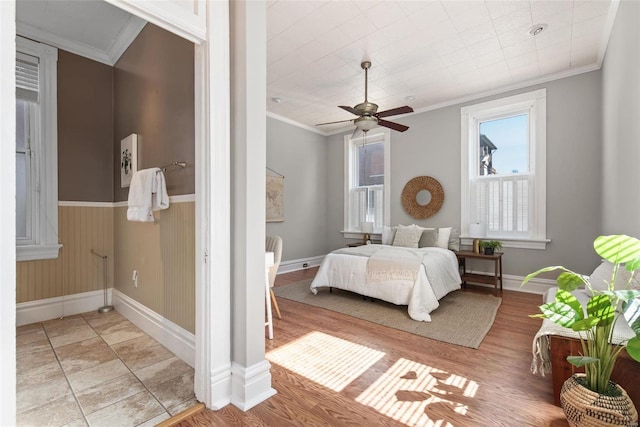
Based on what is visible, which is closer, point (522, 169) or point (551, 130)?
point (551, 130)

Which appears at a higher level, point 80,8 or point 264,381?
point 80,8

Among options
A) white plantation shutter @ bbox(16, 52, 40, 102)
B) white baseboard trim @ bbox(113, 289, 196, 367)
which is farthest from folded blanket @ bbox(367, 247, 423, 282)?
white plantation shutter @ bbox(16, 52, 40, 102)

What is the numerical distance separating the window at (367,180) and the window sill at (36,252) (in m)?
4.54

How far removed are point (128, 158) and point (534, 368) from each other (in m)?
3.71

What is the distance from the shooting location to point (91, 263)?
128 inches

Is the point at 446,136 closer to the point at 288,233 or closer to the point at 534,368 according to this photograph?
the point at 288,233

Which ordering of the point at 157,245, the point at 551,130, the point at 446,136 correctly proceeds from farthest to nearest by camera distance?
1. the point at 446,136
2. the point at 551,130
3. the point at 157,245

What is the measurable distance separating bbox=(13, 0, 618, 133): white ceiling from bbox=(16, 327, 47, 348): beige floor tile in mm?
2817

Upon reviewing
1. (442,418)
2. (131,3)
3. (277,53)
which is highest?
(277,53)

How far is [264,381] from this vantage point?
1762mm

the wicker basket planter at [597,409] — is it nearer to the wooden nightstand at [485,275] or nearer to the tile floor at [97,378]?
the tile floor at [97,378]

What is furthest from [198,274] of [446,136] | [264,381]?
[446,136]

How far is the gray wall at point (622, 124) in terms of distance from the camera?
212 cm
